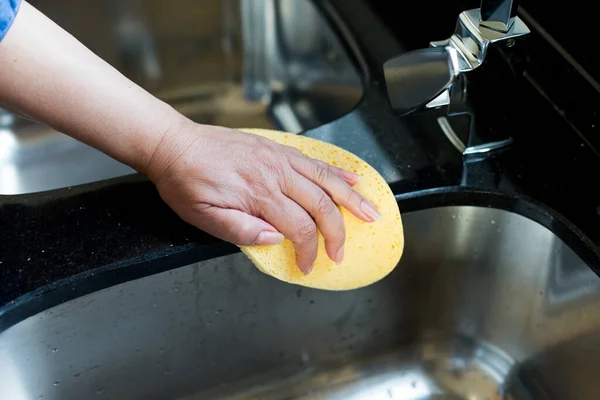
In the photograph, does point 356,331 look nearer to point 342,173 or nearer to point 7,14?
point 342,173

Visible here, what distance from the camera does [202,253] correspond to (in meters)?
0.62

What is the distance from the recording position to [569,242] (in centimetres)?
65

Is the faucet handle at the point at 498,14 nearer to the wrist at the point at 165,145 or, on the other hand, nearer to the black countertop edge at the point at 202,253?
the black countertop edge at the point at 202,253

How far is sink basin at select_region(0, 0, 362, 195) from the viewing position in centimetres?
99

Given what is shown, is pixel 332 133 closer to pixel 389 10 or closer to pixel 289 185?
pixel 289 185

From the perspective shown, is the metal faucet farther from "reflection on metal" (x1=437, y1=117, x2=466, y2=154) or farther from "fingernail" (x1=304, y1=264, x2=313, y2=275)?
"fingernail" (x1=304, y1=264, x2=313, y2=275)

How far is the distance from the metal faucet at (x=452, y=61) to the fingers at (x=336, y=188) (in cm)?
10

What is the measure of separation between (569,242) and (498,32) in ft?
0.62

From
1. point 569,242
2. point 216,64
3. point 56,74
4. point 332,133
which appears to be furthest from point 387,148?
point 216,64

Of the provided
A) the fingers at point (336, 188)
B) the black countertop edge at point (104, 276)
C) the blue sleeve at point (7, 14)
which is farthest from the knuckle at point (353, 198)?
the blue sleeve at point (7, 14)

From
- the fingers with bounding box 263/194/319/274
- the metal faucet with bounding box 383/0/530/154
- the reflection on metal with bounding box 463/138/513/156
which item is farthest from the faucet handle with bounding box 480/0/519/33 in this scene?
the fingers with bounding box 263/194/319/274

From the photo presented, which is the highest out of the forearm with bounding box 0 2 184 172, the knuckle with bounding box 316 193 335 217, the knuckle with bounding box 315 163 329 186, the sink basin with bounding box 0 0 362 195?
the sink basin with bounding box 0 0 362 195

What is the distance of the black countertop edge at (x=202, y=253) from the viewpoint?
0.58 metres

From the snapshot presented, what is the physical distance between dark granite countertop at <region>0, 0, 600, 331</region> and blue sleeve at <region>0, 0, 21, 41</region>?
0.17 meters
